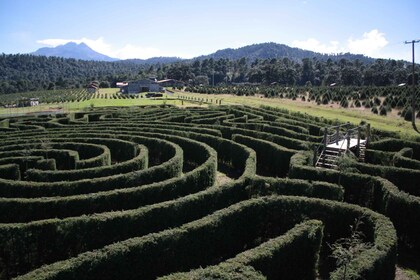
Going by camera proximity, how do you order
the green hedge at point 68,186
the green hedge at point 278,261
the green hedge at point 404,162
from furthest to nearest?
1. the green hedge at point 404,162
2. the green hedge at point 68,186
3. the green hedge at point 278,261

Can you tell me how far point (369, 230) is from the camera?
1534 cm

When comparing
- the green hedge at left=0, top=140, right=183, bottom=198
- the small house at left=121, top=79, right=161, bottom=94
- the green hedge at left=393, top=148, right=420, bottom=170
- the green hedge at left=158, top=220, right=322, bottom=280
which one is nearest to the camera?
the green hedge at left=158, top=220, right=322, bottom=280

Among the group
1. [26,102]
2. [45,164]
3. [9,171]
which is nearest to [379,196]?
[45,164]

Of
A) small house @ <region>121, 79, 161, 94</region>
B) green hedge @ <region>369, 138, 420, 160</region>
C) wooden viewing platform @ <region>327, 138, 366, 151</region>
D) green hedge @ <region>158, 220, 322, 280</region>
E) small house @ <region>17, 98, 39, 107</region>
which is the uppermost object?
small house @ <region>121, 79, 161, 94</region>

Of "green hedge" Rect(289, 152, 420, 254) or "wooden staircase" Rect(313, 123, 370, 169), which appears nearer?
"green hedge" Rect(289, 152, 420, 254)

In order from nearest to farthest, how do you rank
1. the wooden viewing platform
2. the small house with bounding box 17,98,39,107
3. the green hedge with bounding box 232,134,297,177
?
the green hedge with bounding box 232,134,297,177
the wooden viewing platform
the small house with bounding box 17,98,39,107

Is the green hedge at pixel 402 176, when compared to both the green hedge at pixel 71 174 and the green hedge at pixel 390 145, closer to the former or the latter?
the green hedge at pixel 390 145

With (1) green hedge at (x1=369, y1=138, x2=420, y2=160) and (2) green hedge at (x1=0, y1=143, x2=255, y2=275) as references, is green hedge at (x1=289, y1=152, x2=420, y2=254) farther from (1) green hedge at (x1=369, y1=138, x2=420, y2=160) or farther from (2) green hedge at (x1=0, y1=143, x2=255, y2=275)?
(2) green hedge at (x1=0, y1=143, x2=255, y2=275)

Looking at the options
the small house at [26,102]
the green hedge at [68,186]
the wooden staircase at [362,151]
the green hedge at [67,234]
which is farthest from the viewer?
the small house at [26,102]

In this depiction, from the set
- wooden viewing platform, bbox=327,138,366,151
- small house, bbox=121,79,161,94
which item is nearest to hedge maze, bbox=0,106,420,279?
wooden viewing platform, bbox=327,138,366,151

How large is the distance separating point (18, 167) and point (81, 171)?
5.44m

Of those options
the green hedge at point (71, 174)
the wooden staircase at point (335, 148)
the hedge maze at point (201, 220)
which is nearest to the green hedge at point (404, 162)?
the hedge maze at point (201, 220)

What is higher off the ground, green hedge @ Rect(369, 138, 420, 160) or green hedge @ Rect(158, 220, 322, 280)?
green hedge @ Rect(369, 138, 420, 160)

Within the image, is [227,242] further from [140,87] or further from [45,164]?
[140,87]
